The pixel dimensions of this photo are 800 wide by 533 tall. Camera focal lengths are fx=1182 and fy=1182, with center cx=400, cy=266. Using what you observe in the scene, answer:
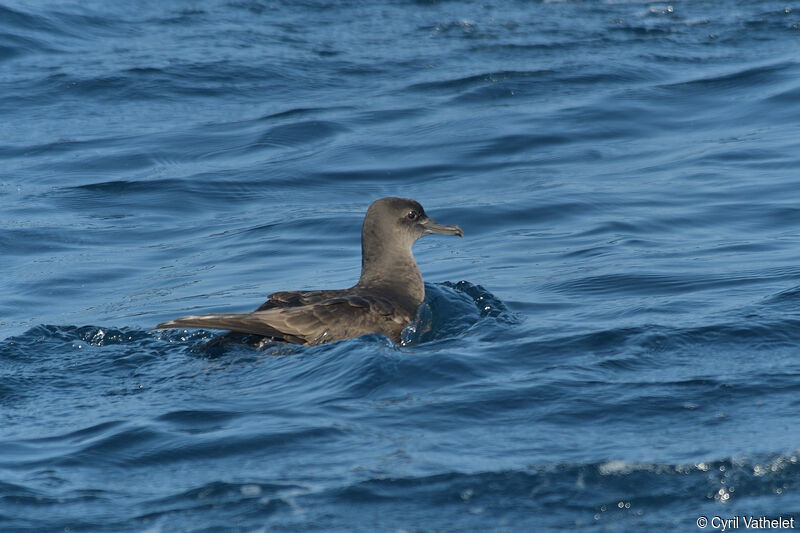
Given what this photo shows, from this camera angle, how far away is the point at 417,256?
10727 mm

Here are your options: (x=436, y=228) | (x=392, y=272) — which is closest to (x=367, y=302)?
(x=392, y=272)

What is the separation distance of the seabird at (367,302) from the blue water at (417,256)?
0.54 feet

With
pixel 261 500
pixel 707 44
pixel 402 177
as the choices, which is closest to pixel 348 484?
pixel 261 500

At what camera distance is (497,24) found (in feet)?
61.1

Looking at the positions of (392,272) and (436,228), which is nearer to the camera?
(392,272)

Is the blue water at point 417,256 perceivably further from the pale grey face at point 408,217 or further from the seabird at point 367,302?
the pale grey face at point 408,217

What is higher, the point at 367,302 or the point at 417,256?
the point at 367,302

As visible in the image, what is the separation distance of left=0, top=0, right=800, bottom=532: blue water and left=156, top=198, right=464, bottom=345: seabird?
164 millimetres

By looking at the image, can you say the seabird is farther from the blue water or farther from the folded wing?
the blue water

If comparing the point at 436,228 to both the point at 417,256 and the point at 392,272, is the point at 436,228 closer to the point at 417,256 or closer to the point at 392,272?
the point at 392,272

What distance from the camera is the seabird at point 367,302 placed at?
23.2ft

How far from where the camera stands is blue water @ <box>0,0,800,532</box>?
521 centimetres

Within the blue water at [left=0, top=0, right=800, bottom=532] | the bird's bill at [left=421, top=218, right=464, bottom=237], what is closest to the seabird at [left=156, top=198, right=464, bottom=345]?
the bird's bill at [left=421, top=218, right=464, bottom=237]

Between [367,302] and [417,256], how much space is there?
3.19 metres
